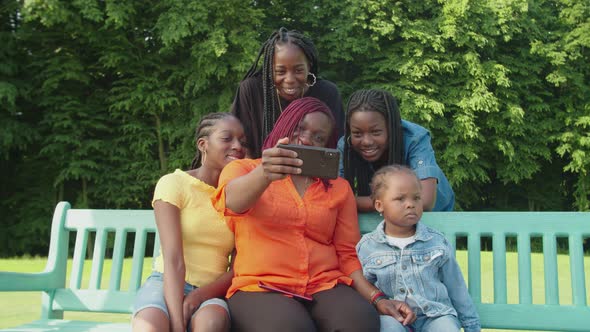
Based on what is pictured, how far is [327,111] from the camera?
2.92 metres

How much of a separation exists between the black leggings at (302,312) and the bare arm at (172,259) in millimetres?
221

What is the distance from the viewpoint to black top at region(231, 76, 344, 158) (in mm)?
3730

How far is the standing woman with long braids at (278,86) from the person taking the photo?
11.5ft

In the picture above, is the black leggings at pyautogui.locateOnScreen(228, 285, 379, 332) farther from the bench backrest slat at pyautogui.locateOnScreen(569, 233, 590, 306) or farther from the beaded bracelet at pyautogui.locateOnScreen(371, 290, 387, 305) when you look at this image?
the bench backrest slat at pyautogui.locateOnScreen(569, 233, 590, 306)

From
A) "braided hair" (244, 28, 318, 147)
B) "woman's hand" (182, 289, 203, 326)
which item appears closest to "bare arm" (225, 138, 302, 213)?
"woman's hand" (182, 289, 203, 326)

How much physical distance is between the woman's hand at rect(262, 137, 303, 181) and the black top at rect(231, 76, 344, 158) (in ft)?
4.33

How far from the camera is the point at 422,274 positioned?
2.75m

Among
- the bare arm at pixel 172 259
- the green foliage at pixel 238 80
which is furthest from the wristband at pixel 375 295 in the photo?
the green foliage at pixel 238 80

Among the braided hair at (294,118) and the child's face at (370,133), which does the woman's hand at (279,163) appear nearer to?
the braided hair at (294,118)

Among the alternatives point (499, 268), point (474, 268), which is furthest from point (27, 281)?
point (499, 268)

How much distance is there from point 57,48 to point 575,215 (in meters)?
13.4

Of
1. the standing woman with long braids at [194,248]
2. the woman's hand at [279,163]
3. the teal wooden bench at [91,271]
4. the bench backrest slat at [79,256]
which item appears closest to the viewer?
the woman's hand at [279,163]

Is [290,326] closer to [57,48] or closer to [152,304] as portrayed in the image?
[152,304]

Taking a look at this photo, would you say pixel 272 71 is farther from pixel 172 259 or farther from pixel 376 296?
pixel 376 296
